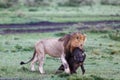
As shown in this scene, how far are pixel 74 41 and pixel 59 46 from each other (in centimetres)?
57

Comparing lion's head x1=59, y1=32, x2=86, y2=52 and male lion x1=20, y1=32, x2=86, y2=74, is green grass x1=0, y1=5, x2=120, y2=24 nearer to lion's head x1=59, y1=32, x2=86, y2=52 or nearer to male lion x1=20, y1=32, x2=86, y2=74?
male lion x1=20, y1=32, x2=86, y2=74

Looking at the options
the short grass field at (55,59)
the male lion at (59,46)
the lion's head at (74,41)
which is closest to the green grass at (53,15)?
the short grass field at (55,59)

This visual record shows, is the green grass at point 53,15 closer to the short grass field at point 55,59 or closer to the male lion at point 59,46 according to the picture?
the short grass field at point 55,59

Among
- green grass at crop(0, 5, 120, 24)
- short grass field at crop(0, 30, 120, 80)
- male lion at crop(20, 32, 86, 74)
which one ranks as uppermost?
male lion at crop(20, 32, 86, 74)

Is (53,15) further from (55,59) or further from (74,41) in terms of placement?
(74,41)

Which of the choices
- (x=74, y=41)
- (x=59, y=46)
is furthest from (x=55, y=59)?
(x=74, y=41)

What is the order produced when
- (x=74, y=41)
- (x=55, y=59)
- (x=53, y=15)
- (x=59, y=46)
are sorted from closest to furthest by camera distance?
(x=74, y=41)
(x=59, y=46)
(x=55, y=59)
(x=53, y=15)

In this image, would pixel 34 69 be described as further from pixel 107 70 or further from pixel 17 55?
pixel 17 55

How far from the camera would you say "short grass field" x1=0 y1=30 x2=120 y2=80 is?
12.5 metres

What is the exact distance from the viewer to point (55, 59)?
1596 cm

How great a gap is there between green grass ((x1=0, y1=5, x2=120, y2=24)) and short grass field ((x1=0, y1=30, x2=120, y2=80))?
6.45 metres

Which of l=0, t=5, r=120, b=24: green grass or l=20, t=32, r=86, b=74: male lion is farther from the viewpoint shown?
l=0, t=5, r=120, b=24: green grass

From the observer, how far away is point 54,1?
4356cm

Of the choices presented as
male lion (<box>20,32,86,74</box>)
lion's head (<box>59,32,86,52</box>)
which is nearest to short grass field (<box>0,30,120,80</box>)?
male lion (<box>20,32,86,74</box>)
